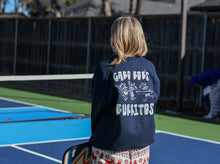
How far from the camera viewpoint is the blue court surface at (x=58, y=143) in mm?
7129

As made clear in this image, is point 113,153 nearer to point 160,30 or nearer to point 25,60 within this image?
point 160,30

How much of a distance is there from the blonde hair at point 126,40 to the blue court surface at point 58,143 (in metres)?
3.81

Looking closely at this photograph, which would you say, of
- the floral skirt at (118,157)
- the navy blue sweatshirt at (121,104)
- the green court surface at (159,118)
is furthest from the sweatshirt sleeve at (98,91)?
the green court surface at (159,118)

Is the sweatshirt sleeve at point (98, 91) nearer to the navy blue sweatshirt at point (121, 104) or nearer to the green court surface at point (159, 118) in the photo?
the navy blue sweatshirt at point (121, 104)

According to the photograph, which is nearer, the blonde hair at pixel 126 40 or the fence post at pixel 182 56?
the blonde hair at pixel 126 40

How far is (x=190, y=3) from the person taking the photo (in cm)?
4003

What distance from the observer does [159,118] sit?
1175 cm

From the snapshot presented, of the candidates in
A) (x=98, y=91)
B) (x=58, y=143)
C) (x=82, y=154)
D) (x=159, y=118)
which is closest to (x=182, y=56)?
(x=159, y=118)

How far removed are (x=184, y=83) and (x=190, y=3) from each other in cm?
2764

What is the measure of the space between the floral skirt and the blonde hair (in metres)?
0.64

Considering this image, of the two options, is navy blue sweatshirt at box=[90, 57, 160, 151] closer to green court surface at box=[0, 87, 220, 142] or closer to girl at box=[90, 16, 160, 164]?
girl at box=[90, 16, 160, 164]

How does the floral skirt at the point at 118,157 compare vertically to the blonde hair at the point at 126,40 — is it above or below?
below

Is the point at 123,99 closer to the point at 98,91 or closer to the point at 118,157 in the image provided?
the point at 98,91

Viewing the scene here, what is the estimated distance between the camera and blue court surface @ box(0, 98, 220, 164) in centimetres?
713
